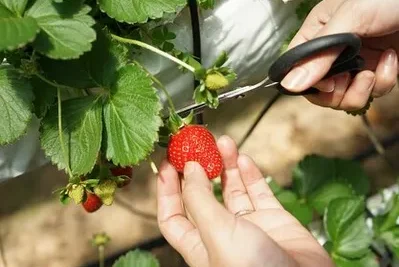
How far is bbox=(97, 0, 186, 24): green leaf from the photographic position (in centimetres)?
66

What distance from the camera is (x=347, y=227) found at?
3.73 ft

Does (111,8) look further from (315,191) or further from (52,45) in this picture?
(315,191)

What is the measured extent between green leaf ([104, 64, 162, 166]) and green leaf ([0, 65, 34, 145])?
85 mm

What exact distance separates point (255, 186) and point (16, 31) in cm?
42

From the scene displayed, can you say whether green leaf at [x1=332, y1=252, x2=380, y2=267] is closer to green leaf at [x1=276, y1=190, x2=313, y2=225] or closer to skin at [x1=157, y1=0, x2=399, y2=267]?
green leaf at [x1=276, y1=190, x2=313, y2=225]

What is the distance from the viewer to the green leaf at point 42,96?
0.69m

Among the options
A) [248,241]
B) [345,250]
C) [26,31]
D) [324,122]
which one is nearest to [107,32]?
[26,31]

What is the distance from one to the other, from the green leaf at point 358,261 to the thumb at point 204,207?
0.49 meters

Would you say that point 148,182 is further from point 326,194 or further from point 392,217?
point 392,217

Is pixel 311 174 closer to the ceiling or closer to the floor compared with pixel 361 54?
closer to the floor

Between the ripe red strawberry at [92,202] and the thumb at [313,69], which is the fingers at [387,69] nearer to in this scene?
the thumb at [313,69]

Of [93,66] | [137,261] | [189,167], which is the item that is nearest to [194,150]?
[189,167]

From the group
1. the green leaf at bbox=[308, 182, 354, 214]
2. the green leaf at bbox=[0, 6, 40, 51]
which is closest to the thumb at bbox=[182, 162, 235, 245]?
the green leaf at bbox=[0, 6, 40, 51]

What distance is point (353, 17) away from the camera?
79 cm
